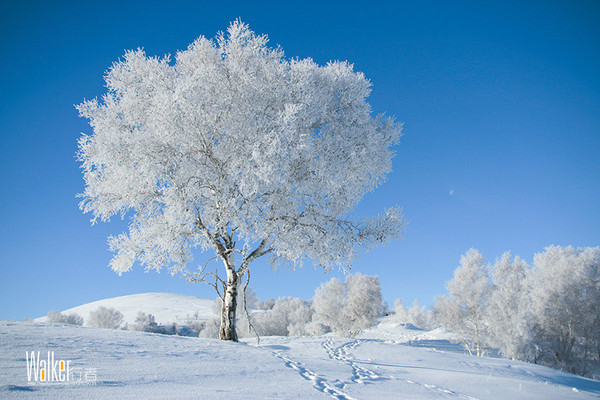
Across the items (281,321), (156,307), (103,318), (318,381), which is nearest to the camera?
(318,381)

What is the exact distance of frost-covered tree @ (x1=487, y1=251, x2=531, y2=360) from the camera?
29.0 meters

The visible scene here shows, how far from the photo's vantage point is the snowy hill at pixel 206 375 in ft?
12.4

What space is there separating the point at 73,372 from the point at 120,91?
9.55 m

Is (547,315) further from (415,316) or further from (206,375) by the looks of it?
A: (415,316)

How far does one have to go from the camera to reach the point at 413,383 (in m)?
5.90

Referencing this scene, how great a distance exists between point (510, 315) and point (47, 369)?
3630cm

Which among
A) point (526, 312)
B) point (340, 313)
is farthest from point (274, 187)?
point (340, 313)

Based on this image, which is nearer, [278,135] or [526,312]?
[278,135]

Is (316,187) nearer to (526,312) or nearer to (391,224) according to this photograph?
(391,224)

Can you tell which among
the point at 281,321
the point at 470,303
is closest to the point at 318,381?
the point at 470,303

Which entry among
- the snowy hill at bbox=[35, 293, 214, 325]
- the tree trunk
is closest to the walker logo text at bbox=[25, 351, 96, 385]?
the tree trunk

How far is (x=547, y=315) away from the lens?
103 feet

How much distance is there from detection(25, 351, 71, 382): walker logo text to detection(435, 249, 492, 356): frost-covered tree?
1499 inches

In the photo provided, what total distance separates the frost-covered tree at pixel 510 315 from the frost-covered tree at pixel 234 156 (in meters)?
26.4
